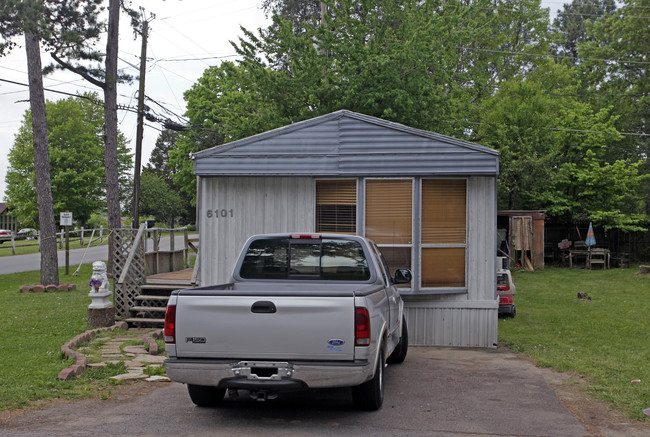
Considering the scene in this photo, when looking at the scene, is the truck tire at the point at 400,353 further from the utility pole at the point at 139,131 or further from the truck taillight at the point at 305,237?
the utility pole at the point at 139,131

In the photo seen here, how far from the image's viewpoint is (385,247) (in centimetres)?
1105

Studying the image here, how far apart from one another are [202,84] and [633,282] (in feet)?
85.4

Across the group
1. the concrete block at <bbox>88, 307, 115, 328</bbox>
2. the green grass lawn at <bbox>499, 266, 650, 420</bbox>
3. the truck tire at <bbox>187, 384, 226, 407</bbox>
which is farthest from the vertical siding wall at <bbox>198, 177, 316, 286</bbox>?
the truck tire at <bbox>187, 384, 226, 407</bbox>

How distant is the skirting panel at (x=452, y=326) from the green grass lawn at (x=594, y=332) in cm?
54

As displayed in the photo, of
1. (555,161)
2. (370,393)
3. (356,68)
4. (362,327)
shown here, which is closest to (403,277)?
(370,393)

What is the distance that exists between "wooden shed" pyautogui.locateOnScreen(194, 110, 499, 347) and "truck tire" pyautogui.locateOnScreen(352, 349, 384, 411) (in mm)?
4418

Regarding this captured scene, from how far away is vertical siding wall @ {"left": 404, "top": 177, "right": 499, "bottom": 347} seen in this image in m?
10.9

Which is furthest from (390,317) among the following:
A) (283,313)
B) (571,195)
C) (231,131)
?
(571,195)

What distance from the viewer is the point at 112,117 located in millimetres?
20203

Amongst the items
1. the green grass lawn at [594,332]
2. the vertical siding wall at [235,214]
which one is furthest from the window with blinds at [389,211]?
the green grass lawn at [594,332]

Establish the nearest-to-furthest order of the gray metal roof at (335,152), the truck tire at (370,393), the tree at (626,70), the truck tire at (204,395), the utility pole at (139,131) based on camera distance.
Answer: the truck tire at (370,393) < the truck tire at (204,395) < the gray metal roof at (335,152) < the utility pole at (139,131) < the tree at (626,70)

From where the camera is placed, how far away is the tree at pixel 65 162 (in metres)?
49.9

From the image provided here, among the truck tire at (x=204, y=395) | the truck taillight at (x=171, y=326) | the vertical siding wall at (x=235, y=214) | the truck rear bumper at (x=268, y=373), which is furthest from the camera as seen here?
the vertical siding wall at (x=235, y=214)

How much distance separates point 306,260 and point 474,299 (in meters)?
4.23
